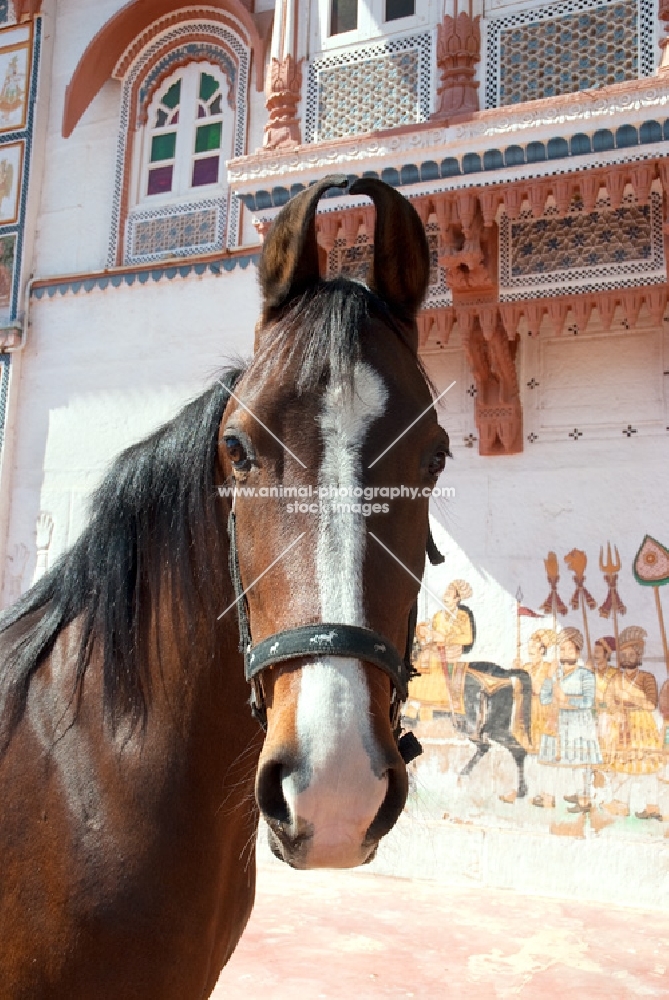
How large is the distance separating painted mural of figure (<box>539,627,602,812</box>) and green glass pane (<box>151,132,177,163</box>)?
596cm

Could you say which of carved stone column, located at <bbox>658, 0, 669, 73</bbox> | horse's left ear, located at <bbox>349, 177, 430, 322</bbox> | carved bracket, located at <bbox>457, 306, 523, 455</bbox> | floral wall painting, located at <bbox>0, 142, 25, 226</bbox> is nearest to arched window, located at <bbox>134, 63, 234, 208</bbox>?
floral wall painting, located at <bbox>0, 142, 25, 226</bbox>

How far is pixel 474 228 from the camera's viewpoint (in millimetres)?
5625

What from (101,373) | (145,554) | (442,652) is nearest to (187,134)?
(101,373)

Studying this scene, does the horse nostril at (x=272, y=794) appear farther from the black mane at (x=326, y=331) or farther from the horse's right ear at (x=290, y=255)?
the horse's right ear at (x=290, y=255)

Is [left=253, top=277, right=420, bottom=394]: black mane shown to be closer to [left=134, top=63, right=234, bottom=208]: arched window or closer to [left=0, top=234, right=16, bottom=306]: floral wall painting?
[left=134, top=63, right=234, bottom=208]: arched window

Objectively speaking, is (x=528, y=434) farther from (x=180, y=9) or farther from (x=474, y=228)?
(x=180, y=9)

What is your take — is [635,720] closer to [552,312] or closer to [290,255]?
[552,312]

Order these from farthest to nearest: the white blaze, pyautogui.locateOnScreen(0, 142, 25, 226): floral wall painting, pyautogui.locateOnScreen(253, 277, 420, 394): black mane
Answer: pyautogui.locateOnScreen(0, 142, 25, 226): floral wall painting
pyautogui.locateOnScreen(253, 277, 420, 394): black mane
the white blaze

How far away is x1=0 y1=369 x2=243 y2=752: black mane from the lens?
5.90ft

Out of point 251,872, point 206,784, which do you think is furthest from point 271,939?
point 206,784

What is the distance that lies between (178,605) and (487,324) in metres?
4.63

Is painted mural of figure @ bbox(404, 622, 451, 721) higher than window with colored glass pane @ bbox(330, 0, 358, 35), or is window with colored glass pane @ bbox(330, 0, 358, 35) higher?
window with colored glass pane @ bbox(330, 0, 358, 35)

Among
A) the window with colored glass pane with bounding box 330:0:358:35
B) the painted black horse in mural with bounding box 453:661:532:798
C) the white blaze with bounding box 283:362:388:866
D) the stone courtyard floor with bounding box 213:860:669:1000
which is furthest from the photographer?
the window with colored glass pane with bounding box 330:0:358:35

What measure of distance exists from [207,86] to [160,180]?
1026mm
